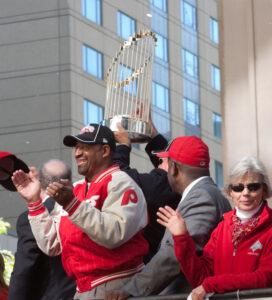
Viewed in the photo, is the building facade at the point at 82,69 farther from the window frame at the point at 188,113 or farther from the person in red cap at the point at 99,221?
the person in red cap at the point at 99,221

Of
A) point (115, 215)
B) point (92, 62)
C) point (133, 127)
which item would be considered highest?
point (92, 62)

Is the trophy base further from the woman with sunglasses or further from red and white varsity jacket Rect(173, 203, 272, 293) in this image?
red and white varsity jacket Rect(173, 203, 272, 293)

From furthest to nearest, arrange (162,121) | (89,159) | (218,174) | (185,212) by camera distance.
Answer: (162,121)
(218,174)
(89,159)
(185,212)

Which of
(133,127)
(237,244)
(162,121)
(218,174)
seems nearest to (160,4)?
(162,121)

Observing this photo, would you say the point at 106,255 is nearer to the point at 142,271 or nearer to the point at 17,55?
the point at 142,271

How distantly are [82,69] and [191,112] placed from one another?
159 inches

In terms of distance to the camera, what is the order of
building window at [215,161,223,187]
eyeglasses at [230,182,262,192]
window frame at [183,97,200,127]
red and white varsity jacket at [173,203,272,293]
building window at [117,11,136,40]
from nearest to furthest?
red and white varsity jacket at [173,203,272,293]
eyeglasses at [230,182,262,192]
building window at [215,161,223,187]
building window at [117,11,136,40]
window frame at [183,97,200,127]

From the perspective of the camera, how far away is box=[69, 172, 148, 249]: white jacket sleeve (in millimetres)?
5566

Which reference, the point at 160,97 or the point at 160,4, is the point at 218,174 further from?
the point at 160,4

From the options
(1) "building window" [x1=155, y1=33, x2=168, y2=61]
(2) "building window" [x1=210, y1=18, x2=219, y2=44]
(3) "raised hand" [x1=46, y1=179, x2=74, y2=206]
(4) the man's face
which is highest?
(2) "building window" [x1=210, y1=18, x2=219, y2=44]

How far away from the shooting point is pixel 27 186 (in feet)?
20.7

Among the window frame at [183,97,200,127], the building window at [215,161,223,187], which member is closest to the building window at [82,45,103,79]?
the window frame at [183,97,200,127]

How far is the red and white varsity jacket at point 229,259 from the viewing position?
5086mm

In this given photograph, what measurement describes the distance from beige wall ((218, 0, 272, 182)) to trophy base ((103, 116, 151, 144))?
0.70 meters
